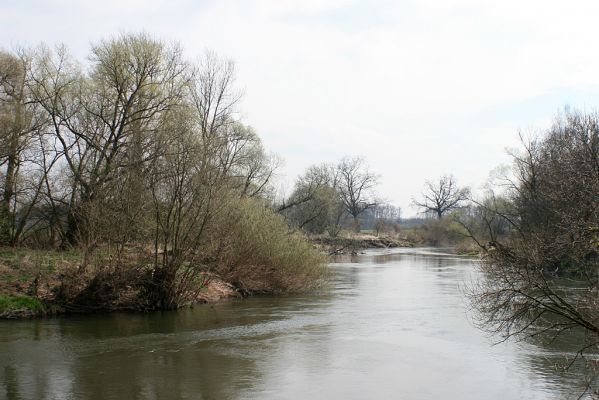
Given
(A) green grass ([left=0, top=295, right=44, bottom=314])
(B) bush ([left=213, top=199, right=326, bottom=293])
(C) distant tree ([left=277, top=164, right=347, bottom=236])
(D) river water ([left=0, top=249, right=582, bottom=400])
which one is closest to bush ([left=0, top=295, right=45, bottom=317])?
(A) green grass ([left=0, top=295, right=44, bottom=314])

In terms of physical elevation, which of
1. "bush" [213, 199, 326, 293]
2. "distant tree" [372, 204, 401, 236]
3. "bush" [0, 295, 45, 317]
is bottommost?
"bush" [0, 295, 45, 317]

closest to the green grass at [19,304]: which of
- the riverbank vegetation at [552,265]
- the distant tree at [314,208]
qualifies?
the riverbank vegetation at [552,265]

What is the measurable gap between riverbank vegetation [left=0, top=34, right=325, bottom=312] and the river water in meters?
1.90

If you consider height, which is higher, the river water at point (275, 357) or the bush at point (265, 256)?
the bush at point (265, 256)

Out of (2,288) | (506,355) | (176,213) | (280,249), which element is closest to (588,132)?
(280,249)

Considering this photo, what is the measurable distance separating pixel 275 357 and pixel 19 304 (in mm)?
9873

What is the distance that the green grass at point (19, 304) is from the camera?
19422 millimetres

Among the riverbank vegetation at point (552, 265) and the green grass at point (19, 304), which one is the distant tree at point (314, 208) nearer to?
the riverbank vegetation at point (552, 265)

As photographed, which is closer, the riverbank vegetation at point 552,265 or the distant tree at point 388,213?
the riverbank vegetation at point 552,265

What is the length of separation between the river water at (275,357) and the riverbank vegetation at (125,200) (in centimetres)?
190

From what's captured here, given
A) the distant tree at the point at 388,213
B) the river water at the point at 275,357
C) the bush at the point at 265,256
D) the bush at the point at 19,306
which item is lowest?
the river water at the point at 275,357

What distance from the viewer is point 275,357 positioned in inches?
600

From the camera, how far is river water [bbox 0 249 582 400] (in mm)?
12203

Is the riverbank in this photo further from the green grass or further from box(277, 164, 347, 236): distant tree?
box(277, 164, 347, 236): distant tree
